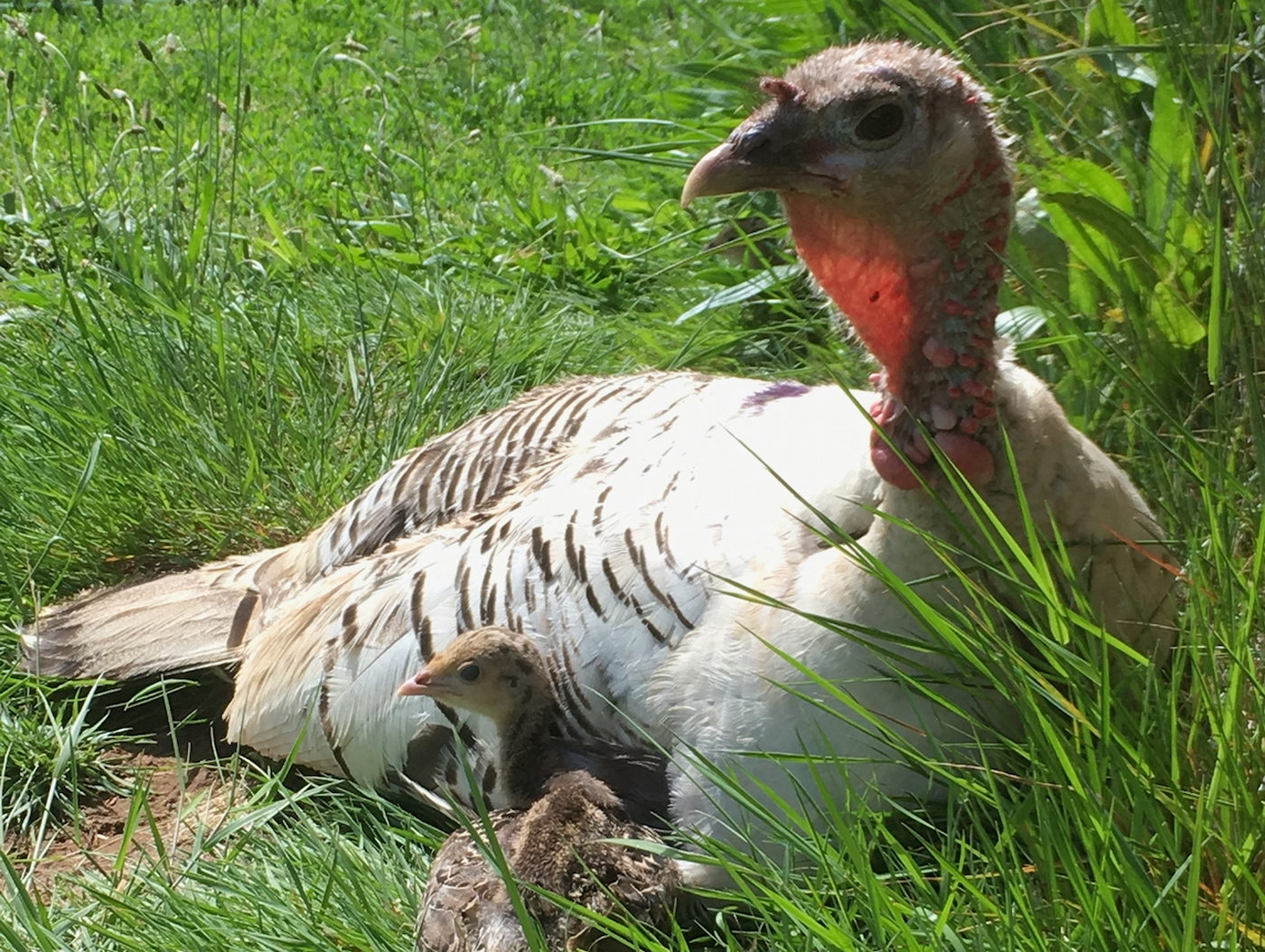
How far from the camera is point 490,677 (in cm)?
247

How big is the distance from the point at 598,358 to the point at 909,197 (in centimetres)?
214

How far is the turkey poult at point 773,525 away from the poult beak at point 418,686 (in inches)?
5.9

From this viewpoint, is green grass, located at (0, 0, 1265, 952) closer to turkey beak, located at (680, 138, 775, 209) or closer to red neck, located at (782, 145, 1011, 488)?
red neck, located at (782, 145, 1011, 488)

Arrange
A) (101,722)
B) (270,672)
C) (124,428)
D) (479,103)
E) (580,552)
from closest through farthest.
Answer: (580,552)
(270,672)
(101,722)
(124,428)
(479,103)

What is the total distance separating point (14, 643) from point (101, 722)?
358 mm

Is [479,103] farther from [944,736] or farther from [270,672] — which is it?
[944,736]

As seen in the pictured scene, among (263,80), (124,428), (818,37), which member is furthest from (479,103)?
(124,428)

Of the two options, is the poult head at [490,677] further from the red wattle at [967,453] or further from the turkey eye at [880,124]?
the turkey eye at [880,124]

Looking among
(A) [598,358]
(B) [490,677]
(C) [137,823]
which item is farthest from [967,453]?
(A) [598,358]

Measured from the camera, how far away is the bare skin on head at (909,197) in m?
2.08

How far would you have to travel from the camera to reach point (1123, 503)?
225 centimetres

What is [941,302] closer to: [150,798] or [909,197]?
[909,197]

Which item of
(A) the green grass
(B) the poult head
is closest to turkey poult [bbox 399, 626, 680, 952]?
(B) the poult head

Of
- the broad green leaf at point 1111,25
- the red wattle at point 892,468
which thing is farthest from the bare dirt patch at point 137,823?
the broad green leaf at point 1111,25
